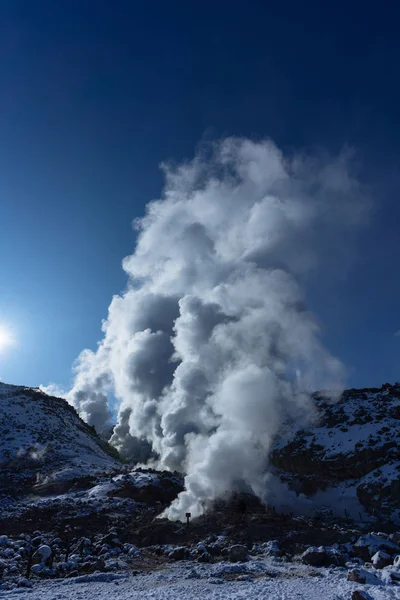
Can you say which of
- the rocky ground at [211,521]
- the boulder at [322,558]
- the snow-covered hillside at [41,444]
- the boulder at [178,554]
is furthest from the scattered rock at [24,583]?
the snow-covered hillside at [41,444]

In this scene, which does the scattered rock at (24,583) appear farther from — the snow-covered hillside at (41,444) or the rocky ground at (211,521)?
the snow-covered hillside at (41,444)

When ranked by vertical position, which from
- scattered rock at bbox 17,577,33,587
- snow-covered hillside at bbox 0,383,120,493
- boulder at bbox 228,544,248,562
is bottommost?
scattered rock at bbox 17,577,33,587

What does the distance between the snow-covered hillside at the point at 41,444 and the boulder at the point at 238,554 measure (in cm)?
2685

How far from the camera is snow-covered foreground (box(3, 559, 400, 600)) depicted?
52.0 feet

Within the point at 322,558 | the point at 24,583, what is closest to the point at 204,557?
the point at 322,558

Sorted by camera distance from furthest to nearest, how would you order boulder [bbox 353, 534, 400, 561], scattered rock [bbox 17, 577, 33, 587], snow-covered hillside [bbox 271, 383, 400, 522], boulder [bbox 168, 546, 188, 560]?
1. snow-covered hillside [bbox 271, 383, 400, 522]
2. boulder [bbox 168, 546, 188, 560]
3. boulder [bbox 353, 534, 400, 561]
4. scattered rock [bbox 17, 577, 33, 587]

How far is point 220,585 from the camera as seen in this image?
57.5ft

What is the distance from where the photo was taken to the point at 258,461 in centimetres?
4550

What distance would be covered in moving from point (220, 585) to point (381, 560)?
334 inches

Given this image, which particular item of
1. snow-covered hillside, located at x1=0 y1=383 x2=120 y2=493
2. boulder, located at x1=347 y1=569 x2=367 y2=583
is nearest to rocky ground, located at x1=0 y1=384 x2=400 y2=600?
boulder, located at x1=347 y1=569 x2=367 y2=583

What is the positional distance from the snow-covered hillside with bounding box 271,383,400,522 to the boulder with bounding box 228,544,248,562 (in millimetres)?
17898

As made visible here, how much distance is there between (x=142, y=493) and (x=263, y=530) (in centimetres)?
1585

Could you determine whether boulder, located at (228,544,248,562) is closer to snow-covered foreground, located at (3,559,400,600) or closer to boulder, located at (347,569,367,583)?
snow-covered foreground, located at (3,559,400,600)

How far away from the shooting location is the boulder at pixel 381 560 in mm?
19406
